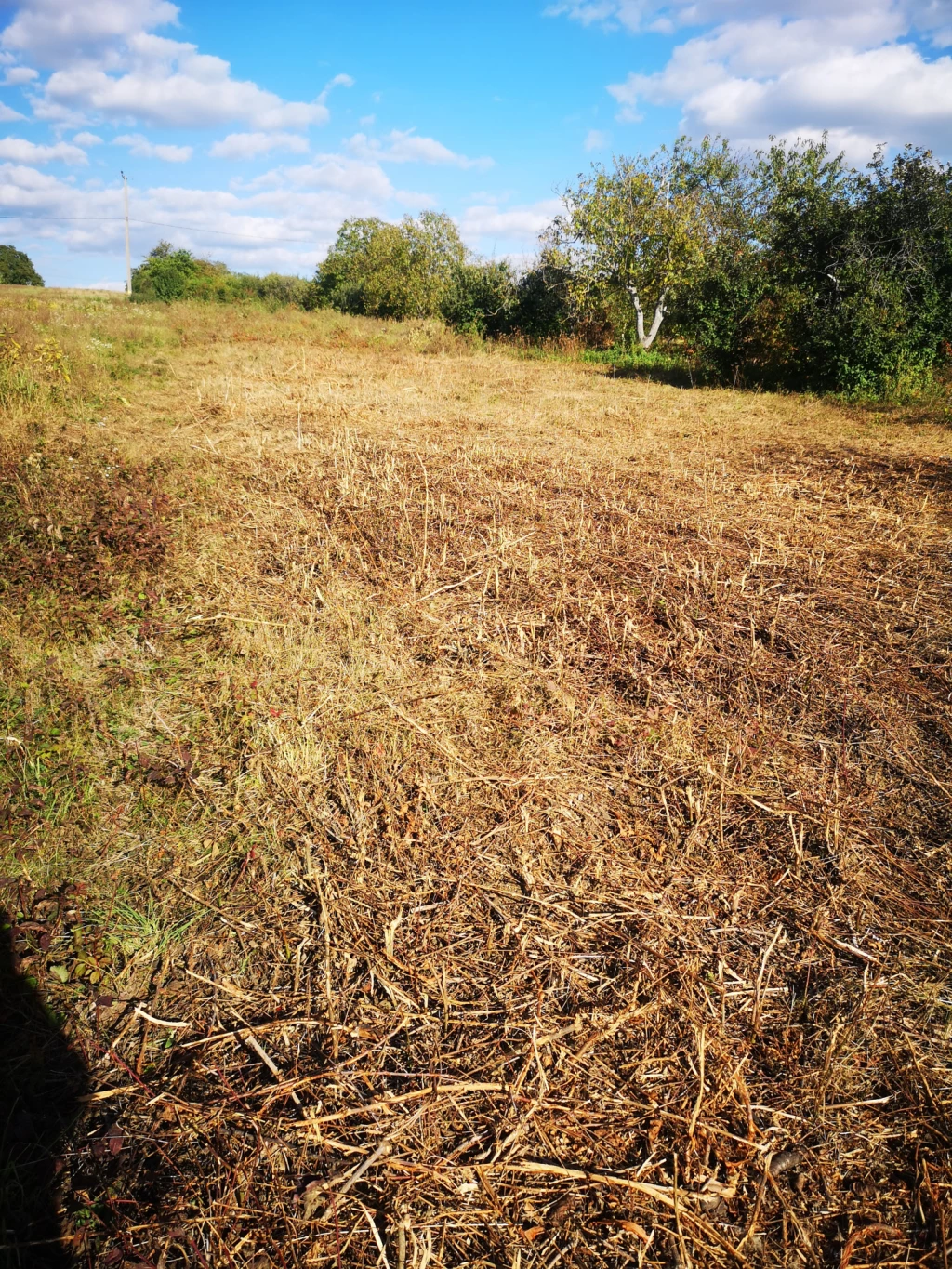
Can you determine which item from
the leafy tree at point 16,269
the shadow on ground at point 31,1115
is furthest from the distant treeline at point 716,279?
the leafy tree at point 16,269

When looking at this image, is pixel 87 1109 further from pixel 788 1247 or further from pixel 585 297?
pixel 585 297

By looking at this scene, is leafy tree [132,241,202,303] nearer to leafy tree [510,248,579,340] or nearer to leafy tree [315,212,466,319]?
leafy tree [315,212,466,319]

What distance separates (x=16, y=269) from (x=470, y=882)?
243ft

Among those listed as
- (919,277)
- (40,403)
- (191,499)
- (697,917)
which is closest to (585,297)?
(919,277)

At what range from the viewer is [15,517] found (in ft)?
15.8

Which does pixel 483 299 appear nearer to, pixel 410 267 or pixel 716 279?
pixel 410 267

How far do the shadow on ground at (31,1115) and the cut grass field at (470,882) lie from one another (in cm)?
1

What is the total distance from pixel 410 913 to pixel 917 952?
1.72m

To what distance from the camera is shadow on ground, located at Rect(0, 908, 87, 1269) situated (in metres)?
1.54

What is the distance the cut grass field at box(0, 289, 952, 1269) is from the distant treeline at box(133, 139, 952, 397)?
25.4 ft

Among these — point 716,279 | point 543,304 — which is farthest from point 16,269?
point 716,279

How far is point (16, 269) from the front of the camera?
5650cm

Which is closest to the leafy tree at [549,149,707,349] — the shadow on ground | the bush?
the bush

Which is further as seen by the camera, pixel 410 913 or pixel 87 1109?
pixel 410 913
